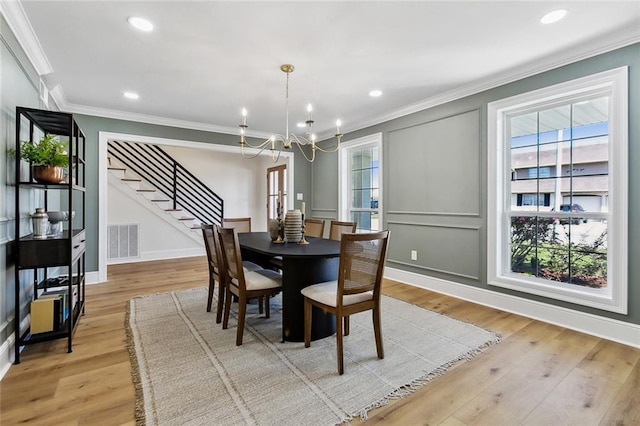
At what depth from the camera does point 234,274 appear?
2445mm

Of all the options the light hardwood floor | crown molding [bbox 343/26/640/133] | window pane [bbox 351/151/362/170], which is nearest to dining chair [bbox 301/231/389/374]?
the light hardwood floor

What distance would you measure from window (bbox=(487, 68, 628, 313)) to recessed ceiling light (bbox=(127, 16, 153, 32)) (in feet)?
10.6

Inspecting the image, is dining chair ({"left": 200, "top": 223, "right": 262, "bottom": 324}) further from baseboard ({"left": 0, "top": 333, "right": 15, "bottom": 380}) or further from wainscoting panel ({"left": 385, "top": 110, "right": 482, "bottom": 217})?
wainscoting panel ({"left": 385, "top": 110, "right": 482, "bottom": 217})

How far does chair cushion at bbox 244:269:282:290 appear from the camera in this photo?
7.98 feet

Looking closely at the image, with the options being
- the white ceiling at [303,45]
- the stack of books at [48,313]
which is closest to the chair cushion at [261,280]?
the stack of books at [48,313]

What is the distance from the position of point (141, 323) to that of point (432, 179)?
354 centimetres

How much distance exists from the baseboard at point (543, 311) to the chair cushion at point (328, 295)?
187 cm

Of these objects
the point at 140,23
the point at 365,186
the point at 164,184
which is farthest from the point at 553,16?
the point at 164,184

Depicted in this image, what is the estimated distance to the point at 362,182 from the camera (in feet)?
16.8

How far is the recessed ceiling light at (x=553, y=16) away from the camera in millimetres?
2080

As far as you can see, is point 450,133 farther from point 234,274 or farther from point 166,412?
point 166,412

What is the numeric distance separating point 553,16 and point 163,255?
6732mm

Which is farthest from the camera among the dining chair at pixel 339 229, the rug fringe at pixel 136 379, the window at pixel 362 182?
the window at pixel 362 182

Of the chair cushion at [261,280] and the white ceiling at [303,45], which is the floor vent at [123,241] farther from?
the chair cushion at [261,280]
